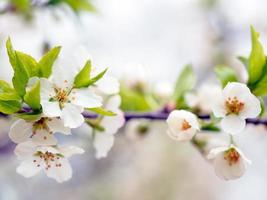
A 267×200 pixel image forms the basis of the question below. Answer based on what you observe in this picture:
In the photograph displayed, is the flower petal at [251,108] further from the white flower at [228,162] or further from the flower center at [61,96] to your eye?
the flower center at [61,96]

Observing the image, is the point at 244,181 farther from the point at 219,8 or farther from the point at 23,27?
the point at 23,27

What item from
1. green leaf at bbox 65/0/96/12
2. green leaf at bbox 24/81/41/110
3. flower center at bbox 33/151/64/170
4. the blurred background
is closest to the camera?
green leaf at bbox 24/81/41/110

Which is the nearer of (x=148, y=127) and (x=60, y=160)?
(x=60, y=160)

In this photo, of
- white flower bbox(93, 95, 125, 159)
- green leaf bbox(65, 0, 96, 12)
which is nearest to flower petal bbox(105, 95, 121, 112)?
white flower bbox(93, 95, 125, 159)

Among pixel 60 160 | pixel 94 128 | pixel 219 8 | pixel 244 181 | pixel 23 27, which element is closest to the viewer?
pixel 60 160

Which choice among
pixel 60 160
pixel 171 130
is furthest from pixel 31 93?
pixel 171 130

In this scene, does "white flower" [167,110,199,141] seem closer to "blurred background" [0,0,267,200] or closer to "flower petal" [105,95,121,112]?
"flower petal" [105,95,121,112]

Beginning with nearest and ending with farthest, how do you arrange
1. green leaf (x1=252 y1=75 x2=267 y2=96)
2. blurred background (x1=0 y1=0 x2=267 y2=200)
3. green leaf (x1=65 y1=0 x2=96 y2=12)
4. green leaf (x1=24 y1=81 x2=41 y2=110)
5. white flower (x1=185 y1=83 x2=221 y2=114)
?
green leaf (x1=24 y1=81 x2=41 y2=110) < green leaf (x1=252 y1=75 x2=267 y2=96) < white flower (x1=185 y1=83 x2=221 y2=114) < green leaf (x1=65 y1=0 x2=96 y2=12) < blurred background (x1=0 y1=0 x2=267 y2=200)
